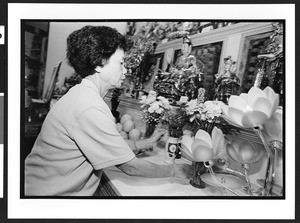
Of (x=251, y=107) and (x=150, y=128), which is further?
(x=150, y=128)

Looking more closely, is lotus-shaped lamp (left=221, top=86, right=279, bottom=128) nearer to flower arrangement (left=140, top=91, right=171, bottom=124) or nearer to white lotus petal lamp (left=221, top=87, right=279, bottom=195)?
white lotus petal lamp (left=221, top=87, right=279, bottom=195)

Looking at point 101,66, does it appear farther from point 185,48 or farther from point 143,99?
point 185,48

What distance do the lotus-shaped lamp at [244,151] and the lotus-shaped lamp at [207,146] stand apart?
0.05 metres

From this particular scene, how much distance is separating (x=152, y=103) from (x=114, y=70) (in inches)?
8.3

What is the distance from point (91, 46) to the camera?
54.1 inches

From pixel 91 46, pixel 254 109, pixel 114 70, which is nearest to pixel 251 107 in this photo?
pixel 254 109

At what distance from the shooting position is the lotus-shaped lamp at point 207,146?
1326 mm

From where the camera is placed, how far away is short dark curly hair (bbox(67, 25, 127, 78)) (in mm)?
1379

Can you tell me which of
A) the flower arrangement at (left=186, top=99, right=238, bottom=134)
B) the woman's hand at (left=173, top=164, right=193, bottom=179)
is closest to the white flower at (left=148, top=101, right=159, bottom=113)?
the flower arrangement at (left=186, top=99, right=238, bottom=134)

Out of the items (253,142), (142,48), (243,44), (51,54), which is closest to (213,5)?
(243,44)

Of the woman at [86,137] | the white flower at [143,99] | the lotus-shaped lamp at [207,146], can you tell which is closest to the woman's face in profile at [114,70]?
the woman at [86,137]

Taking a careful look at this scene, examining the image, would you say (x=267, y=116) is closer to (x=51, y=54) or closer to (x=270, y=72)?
(x=270, y=72)

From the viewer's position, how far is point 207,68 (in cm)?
142

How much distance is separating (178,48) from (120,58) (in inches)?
10.0
